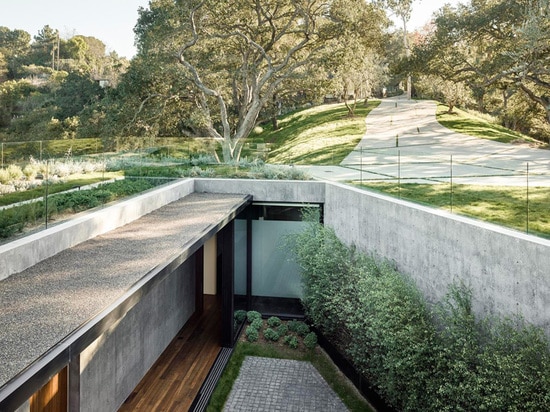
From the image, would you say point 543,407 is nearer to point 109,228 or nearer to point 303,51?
point 109,228

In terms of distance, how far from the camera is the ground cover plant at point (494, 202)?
5.48 metres

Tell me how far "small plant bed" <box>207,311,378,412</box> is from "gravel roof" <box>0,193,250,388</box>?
3039 millimetres

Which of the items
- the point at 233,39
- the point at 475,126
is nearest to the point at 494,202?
the point at 233,39

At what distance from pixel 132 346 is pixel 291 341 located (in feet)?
12.0

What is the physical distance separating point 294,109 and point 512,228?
35696 mm

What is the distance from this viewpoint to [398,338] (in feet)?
19.7

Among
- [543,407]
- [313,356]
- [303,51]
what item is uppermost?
[303,51]

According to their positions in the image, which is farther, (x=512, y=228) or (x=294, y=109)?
(x=294, y=109)

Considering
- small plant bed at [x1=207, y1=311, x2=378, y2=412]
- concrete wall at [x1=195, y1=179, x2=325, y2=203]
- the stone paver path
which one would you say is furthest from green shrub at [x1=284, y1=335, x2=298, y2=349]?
concrete wall at [x1=195, y1=179, x2=325, y2=203]

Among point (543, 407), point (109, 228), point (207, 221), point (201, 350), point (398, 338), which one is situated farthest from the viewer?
point (201, 350)

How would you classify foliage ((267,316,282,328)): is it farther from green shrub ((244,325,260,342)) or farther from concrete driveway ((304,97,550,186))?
concrete driveway ((304,97,550,186))

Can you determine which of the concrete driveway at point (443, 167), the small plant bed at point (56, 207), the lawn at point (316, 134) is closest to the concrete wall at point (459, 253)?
the concrete driveway at point (443, 167)

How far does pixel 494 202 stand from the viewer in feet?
21.1

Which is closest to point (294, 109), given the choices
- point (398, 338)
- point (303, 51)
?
point (303, 51)
